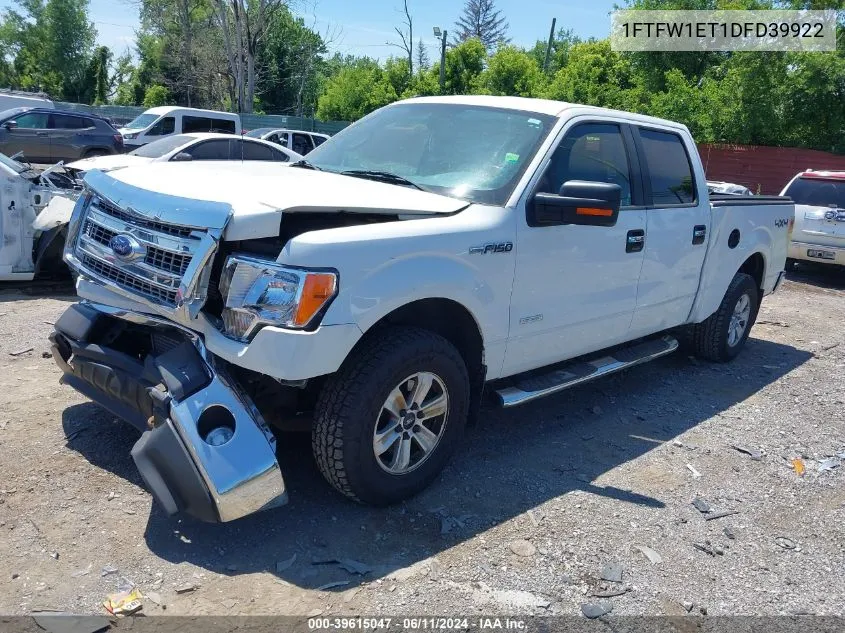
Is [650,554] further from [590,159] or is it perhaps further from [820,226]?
[820,226]

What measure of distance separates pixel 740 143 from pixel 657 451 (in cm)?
2187

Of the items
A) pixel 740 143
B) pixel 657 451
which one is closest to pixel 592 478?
pixel 657 451

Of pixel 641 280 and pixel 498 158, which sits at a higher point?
pixel 498 158

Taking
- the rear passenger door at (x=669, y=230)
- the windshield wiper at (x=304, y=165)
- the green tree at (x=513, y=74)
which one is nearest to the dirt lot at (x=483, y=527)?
the rear passenger door at (x=669, y=230)

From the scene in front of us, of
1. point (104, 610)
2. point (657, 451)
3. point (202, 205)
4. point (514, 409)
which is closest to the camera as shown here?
point (104, 610)

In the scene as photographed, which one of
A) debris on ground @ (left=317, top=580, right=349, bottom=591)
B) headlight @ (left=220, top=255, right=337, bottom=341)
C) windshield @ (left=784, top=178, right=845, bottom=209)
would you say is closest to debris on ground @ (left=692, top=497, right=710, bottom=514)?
debris on ground @ (left=317, top=580, right=349, bottom=591)

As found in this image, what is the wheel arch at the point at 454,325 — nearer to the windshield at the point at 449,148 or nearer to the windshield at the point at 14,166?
the windshield at the point at 449,148

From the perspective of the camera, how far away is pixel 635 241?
4.71m

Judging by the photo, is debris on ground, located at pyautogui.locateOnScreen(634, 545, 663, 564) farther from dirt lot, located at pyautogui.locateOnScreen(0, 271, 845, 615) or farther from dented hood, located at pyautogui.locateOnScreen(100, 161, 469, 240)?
dented hood, located at pyautogui.locateOnScreen(100, 161, 469, 240)

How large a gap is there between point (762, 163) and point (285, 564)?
23.9 metres

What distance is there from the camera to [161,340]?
3514 mm

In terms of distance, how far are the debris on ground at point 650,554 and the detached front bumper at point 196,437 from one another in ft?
5.56

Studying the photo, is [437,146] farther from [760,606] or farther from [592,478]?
[760,606]

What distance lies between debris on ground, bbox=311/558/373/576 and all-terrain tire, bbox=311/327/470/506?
319 millimetres
